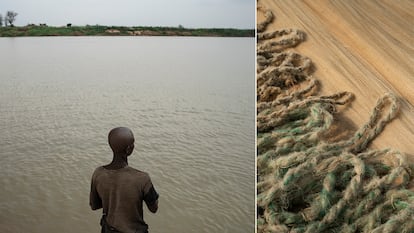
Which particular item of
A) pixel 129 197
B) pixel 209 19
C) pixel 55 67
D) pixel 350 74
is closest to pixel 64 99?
pixel 55 67

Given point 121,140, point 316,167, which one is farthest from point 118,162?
point 316,167

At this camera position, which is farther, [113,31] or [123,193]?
[113,31]

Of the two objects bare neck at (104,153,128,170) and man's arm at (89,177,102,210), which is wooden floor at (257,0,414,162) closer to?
bare neck at (104,153,128,170)

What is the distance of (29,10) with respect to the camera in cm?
161

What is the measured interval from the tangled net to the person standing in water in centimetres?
28

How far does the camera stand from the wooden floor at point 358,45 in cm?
104

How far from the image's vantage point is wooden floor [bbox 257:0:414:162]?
104cm

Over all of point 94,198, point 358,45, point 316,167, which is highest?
point 358,45

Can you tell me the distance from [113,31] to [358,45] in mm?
964

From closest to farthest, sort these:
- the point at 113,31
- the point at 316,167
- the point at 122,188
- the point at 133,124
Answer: the point at 316,167
the point at 122,188
the point at 113,31
the point at 133,124

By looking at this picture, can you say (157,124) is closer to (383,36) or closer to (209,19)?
(209,19)

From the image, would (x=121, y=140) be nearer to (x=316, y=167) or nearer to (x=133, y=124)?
(x=316, y=167)

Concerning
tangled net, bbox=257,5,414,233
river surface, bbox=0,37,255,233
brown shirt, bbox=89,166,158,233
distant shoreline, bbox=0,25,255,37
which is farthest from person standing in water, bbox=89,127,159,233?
distant shoreline, bbox=0,25,255,37

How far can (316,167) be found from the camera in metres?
0.97
